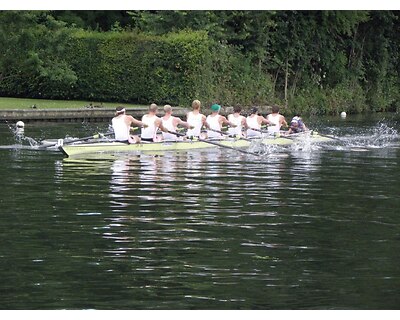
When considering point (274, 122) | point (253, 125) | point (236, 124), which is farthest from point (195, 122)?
point (274, 122)

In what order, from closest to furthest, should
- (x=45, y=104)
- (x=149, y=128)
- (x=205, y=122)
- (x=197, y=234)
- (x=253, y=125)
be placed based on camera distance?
(x=197, y=234), (x=149, y=128), (x=205, y=122), (x=253, y=125), (x=45, y=104)

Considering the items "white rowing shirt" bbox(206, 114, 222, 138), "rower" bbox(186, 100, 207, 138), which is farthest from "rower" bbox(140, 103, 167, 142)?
"white rowing shirt" bbox(206, 114, 222, 138)

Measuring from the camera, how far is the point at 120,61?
150 feet

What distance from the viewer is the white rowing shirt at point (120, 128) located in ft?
83.1

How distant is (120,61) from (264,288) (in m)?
34.7

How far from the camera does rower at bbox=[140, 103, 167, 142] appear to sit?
26.4 metres

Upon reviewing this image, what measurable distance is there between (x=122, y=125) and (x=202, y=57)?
1924 centimetres

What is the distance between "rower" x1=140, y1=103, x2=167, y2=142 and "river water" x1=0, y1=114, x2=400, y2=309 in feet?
5.68

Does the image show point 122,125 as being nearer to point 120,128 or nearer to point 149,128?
point 120,128

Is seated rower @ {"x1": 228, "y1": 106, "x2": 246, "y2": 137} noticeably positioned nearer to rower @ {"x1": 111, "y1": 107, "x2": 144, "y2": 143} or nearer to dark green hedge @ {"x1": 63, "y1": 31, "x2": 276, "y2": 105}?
rower @ {"x1": 111, "y1": 107, "x2": 144, "y2": 143}

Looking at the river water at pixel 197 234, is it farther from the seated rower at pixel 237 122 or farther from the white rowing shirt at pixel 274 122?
the white rowing shirt at pixel 274 122

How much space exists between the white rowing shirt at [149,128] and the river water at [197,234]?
174 cm

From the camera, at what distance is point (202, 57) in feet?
145

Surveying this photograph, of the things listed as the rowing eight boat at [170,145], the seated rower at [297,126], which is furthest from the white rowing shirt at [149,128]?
the seated rower at [297,126]
